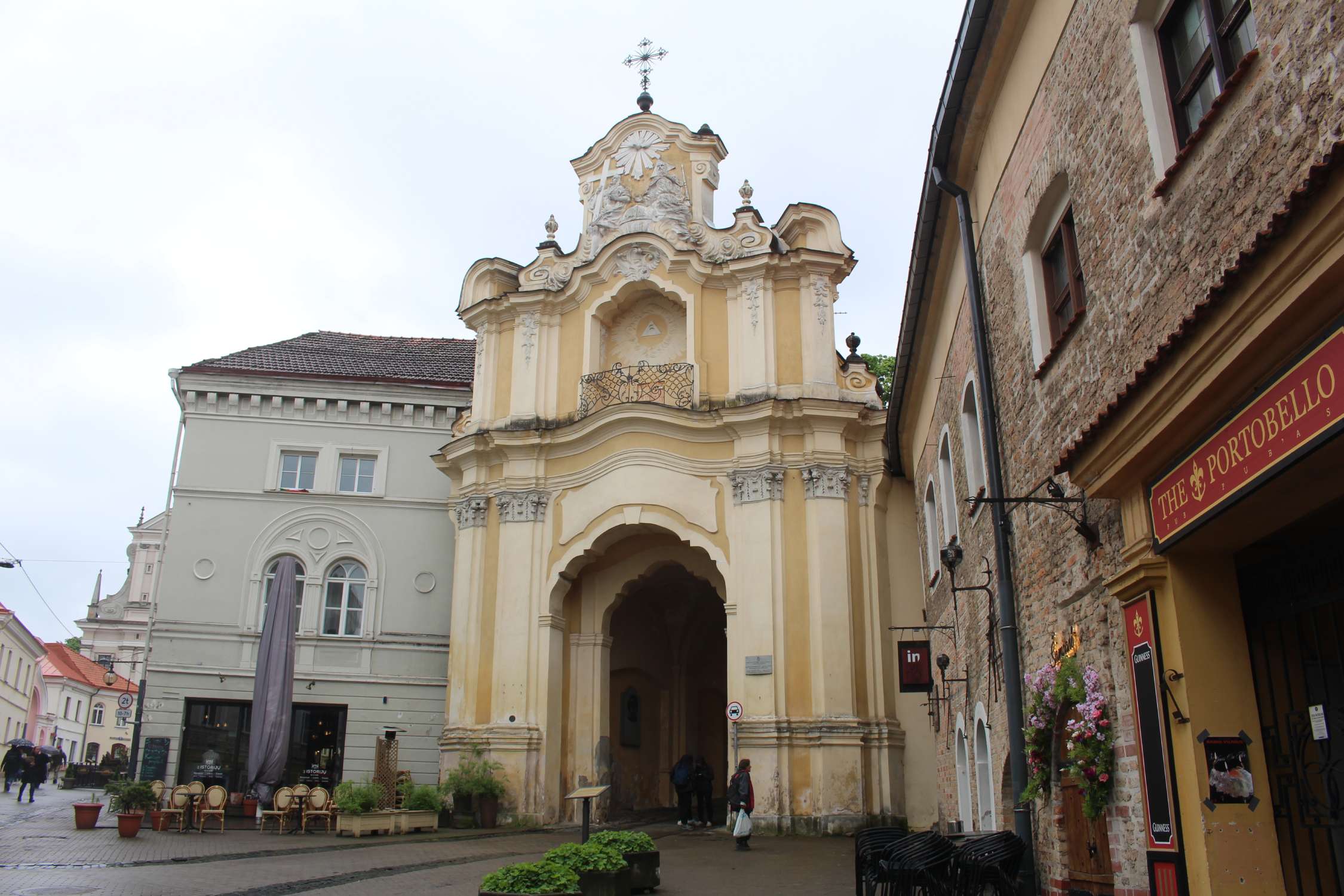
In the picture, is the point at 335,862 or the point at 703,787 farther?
the point at 703,787

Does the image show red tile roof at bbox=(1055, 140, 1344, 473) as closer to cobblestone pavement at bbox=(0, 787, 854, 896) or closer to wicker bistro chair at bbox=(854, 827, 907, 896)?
wicker bistro chair at bbox=(854, 827, 907, 896)

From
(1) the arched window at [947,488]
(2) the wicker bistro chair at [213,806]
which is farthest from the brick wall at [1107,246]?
(2) the wicker bistro chair at [213,806]

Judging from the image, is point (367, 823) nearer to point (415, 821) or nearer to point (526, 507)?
point (415, 821)

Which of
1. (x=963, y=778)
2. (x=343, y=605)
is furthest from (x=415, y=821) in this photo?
(x=963, y=778)

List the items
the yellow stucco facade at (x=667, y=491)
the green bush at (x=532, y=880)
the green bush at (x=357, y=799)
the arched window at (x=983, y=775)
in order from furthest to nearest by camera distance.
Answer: the yellow stucco facade at (x=667, y=491), the green bush at (x=357, y=799), the arched window at (x=983, y=775), the green bush at (x=532, y=880)

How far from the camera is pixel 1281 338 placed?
4.96 metres

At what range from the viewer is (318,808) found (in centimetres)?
2006

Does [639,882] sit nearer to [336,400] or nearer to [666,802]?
[666,802]

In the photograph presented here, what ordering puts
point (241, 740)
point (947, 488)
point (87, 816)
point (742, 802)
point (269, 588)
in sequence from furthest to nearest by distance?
1. point (269, 588)
2. point (241, 740)
3. point (87, 816)
4. point (742, 802)
5. point (947, 488)

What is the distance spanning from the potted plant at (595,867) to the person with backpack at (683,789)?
476 inches

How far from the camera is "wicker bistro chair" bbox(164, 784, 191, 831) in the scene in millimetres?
19453

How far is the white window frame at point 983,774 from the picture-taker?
39.4 feet

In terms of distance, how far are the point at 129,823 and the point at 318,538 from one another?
33.2 feet

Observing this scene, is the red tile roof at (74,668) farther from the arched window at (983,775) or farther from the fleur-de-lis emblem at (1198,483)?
the fleur-de-lis emblem at (1198,483)
